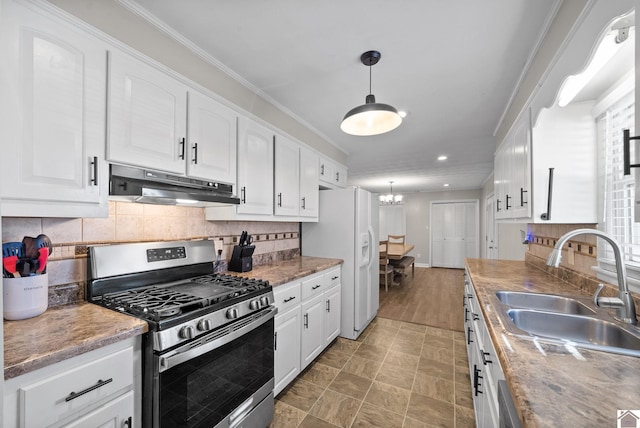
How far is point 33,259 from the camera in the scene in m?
1.13

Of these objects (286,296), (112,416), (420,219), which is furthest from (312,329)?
(420,219)

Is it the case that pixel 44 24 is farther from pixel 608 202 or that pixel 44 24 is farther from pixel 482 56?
pixel 608 202

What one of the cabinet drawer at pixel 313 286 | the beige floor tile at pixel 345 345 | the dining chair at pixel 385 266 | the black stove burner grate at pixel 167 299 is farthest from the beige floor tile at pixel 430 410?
the dining chair at pixel 385 266

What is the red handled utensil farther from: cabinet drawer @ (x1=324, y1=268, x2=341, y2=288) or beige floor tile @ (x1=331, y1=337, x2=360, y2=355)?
beige floor tile @ (x1=331, y1=337, x2=360, y2=355)

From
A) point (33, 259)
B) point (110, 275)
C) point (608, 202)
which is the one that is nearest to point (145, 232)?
point (110, 275)

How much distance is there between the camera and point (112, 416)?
101 cm

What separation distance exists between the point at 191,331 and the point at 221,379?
373mm

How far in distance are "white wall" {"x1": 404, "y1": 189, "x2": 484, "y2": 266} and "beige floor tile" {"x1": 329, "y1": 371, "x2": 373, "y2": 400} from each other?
21.6 ft

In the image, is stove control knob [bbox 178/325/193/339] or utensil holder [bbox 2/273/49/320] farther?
stove control knob [bbox 178/325/193/339]

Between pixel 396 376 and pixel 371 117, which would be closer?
pixel 371 117

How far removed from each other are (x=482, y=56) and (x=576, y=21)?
0.70 meters

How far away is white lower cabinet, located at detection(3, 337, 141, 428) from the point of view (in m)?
Result: 0.81

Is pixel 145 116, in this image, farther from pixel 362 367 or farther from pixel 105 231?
pixel 362 367

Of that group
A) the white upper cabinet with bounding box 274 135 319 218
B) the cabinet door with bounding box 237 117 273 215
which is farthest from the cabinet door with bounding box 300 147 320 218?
the cabinet door with bounding box 237 117 273 215
